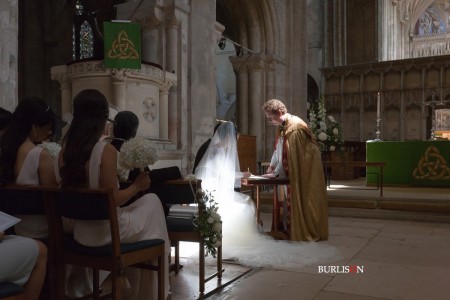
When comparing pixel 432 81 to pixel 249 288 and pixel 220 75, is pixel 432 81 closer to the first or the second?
pixel 220 75

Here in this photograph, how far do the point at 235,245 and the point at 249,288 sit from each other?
5.36ft

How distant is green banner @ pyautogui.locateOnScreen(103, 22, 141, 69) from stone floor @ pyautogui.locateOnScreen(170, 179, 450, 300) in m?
3.11

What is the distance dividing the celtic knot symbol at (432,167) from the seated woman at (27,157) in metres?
9.04

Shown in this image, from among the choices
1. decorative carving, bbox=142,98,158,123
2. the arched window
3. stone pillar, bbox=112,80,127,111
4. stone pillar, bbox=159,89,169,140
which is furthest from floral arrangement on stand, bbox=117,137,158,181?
the arched window

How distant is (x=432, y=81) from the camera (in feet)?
56.9

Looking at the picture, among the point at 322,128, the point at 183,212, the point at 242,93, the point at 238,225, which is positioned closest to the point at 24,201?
the point at 183,212

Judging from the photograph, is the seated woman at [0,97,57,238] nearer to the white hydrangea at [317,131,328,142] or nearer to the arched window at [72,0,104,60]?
the white hydrangea at [317,131,328,142]

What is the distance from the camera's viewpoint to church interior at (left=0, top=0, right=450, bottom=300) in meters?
4.35

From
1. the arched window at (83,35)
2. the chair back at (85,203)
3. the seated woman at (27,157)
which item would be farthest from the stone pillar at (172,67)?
the arched window at (83,35)

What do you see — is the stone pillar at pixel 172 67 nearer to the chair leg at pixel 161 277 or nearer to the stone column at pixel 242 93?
the stone column at pixel 242 93

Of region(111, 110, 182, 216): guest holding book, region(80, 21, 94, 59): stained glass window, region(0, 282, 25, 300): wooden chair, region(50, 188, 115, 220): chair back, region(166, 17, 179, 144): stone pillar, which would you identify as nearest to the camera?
region(0, 282, 25, 300): wooden chair

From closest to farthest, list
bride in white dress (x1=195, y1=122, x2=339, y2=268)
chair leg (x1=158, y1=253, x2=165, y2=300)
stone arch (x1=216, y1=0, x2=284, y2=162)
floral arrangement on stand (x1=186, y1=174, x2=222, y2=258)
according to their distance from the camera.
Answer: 1. chair leg (x1=158, y1=253, x2=165, y2=300)
2. floral arrangement on stand (x1=186, y1=174, x2=222, y2=258)
3. bride in white dress (x1=195, y1=122, x2=339, y2=268)
4. stone arch (x1=216, y1=0, x2=284, y2=162)

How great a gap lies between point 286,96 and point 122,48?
830 centimetres

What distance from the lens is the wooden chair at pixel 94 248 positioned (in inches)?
102
